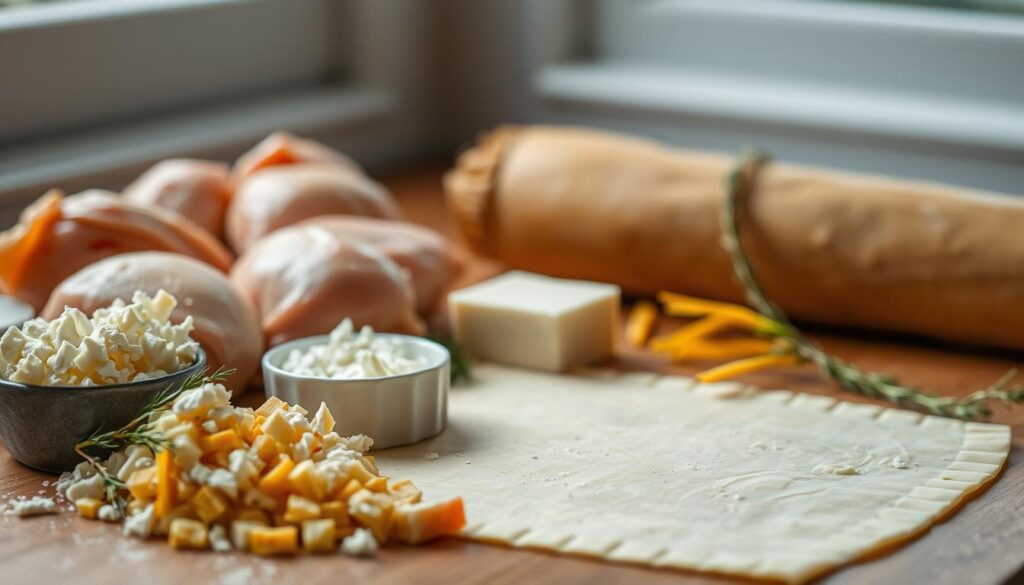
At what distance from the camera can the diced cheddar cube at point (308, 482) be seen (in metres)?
0.86

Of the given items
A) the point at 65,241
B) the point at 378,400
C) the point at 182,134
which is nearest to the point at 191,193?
the point at 65,241

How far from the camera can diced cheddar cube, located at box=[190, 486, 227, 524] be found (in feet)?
2.82

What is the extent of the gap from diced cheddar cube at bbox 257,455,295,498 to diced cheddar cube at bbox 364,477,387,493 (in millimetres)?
48

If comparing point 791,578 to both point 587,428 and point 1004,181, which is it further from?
point 1004,181

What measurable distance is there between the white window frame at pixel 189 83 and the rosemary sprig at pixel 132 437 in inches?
23.0

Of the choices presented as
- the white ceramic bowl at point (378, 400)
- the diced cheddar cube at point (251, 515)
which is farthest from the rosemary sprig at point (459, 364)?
the diced cheddar cube at point (251, 515)

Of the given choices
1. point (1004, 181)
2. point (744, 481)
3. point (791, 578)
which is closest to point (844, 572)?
point (791, 578)

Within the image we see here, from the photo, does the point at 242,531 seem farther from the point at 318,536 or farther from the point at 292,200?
the point at 292,200

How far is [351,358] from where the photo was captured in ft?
3.51

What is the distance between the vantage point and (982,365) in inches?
48.5

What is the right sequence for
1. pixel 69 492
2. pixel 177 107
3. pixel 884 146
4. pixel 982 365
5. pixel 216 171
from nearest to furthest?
pixel 69 492
pixel 982 365
pixel 216 171
pixel 884 146
pixel 177 107

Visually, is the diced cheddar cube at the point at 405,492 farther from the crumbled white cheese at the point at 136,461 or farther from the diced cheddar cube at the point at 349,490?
the crumbled white cheese at the point at 136,461

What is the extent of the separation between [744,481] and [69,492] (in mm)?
430

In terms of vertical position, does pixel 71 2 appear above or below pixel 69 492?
above
